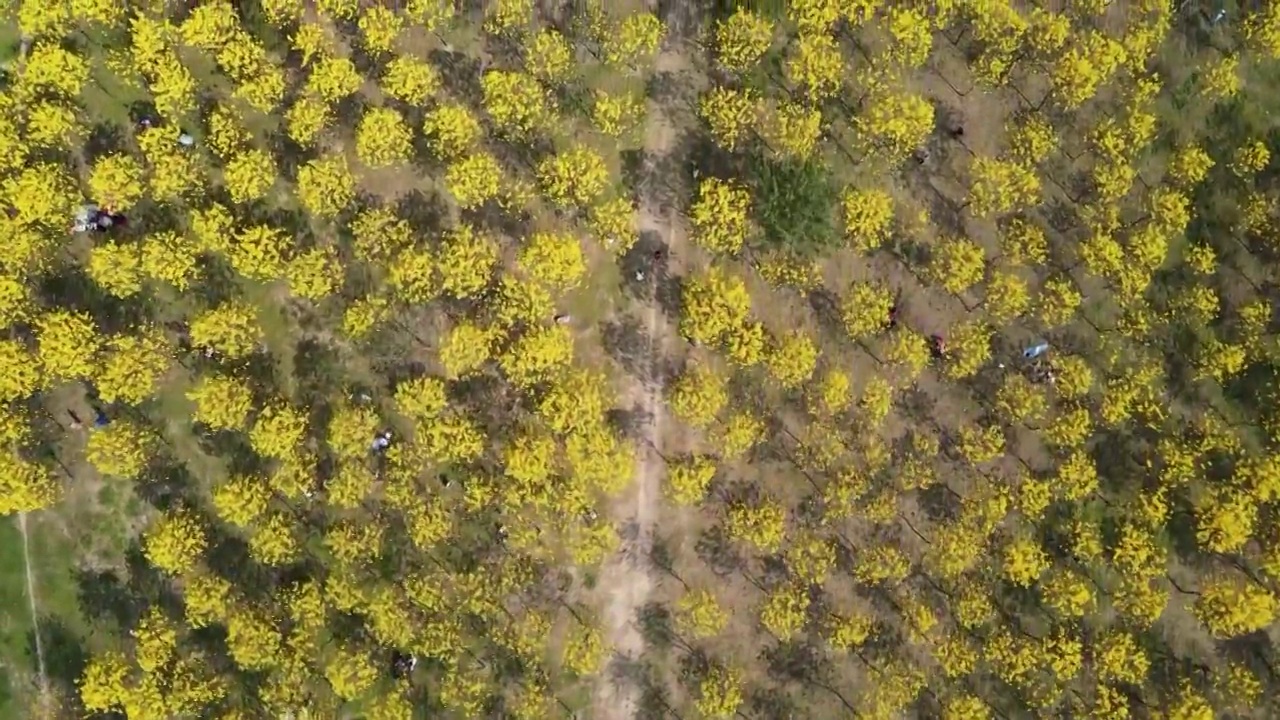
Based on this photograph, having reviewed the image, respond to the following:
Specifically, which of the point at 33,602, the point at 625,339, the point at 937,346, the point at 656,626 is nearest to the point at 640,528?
the point at 656,626

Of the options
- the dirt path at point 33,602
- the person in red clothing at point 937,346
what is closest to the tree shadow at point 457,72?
the person in red clothing at point 937,346

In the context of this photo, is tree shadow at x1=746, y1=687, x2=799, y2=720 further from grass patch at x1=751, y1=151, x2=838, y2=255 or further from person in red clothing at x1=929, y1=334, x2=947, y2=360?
grass patch at x1=751, y1=151, x2=838, y2=255

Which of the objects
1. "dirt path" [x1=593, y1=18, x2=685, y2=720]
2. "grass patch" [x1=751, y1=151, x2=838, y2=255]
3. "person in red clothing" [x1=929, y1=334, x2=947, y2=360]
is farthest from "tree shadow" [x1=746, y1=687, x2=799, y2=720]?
"grass patch" [x1=751, y1=151, x2=838, y2=255]

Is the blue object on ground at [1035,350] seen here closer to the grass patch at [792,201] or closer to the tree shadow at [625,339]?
the grass patch at [792,201]

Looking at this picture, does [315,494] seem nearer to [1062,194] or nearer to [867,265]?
[867,265]

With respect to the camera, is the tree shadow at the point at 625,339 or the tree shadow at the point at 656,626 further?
the tree shadow at the point at 656,626

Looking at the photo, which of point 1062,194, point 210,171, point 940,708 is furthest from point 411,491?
point 1062,194

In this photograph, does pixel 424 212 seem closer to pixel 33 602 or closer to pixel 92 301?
pixel 92 301
